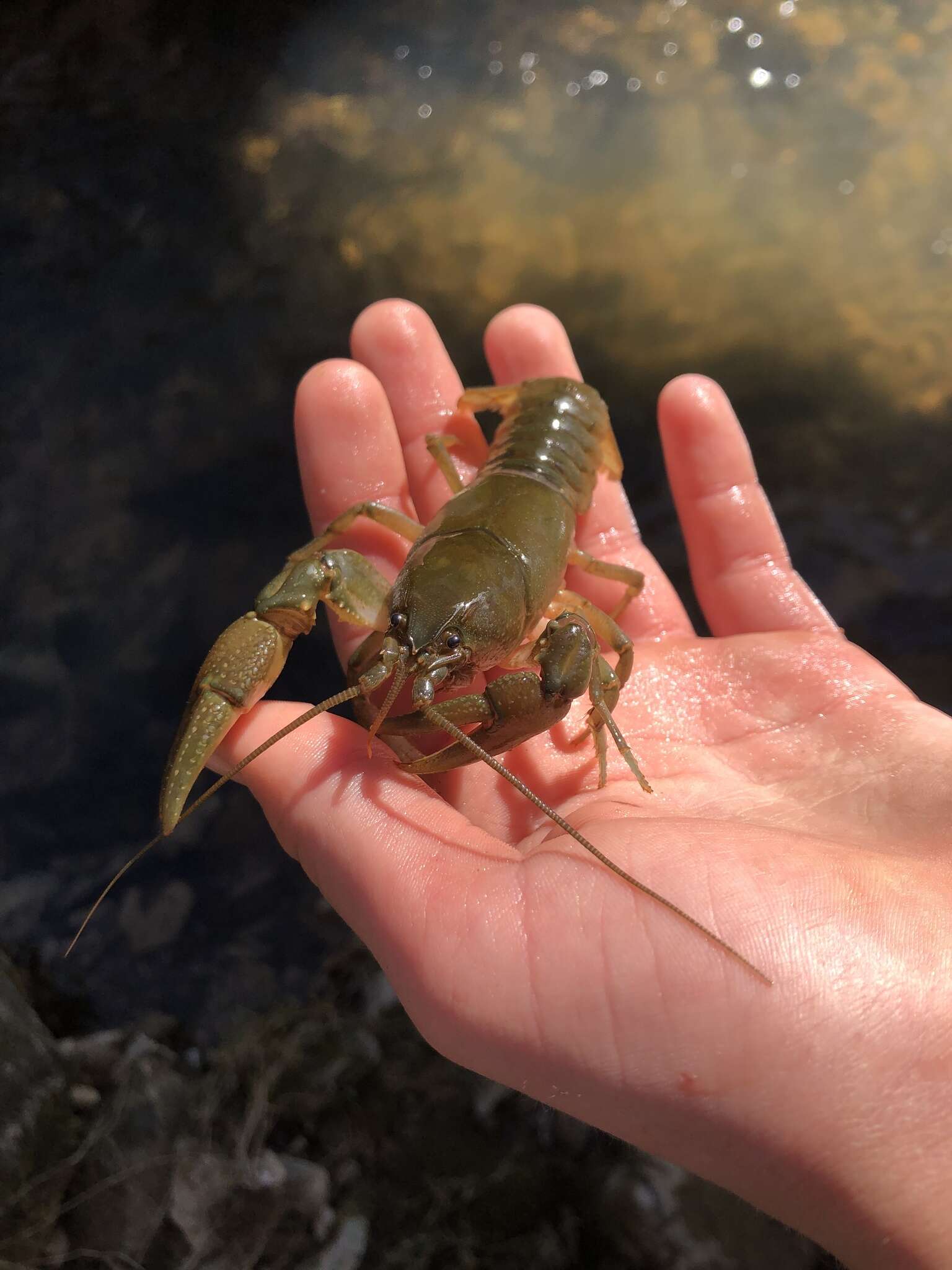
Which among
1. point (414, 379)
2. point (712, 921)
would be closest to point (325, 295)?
point (414, 379)

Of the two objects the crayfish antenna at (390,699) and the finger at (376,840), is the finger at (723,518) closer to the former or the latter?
the crayfish antenna at (390,699)

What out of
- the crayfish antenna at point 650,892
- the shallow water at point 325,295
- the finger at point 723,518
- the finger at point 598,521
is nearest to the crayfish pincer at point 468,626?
the crayfish antenna at point 650,892

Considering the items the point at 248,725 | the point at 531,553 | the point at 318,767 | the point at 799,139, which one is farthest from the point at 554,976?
the point at 799,139

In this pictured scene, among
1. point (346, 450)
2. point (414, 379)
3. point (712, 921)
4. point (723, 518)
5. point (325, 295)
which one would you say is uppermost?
point (325, 295)

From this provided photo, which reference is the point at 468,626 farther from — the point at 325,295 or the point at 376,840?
the point at 325,295

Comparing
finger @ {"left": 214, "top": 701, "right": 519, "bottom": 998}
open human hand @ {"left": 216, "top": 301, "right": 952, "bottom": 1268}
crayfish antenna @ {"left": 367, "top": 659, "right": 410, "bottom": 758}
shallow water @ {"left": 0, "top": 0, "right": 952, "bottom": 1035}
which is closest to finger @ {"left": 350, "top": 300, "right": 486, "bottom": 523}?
shallow water @ {"left": 0, "top": 0, "right": 952, "bottom": 1035}
